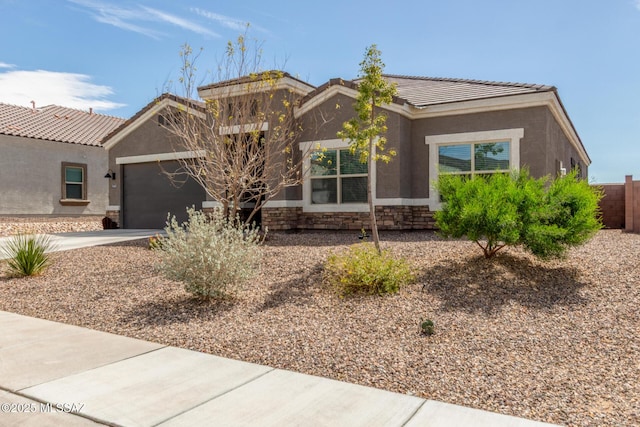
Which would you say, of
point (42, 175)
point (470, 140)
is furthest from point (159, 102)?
point (470, 140)

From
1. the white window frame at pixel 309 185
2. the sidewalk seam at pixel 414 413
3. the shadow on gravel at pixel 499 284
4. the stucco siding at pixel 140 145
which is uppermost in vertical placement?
the stucco siding at pixel 140 145

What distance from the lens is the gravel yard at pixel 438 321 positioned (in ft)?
14.4

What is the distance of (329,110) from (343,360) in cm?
1053

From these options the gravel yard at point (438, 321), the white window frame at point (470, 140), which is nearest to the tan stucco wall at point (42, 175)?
the gravel yard at point (438, 321)

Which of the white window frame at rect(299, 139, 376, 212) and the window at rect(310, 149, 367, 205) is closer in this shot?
the white window frame at rect(299, 139, 376, 212)

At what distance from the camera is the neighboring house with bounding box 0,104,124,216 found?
21.0 meters

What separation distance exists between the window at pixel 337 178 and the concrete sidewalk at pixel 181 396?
941cm

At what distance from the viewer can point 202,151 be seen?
42.4 ft

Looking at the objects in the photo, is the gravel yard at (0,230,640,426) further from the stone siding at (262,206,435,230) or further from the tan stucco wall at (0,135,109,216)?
the tan stucco wall at (0,135,109,216)

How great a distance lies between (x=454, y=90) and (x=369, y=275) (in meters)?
9.83

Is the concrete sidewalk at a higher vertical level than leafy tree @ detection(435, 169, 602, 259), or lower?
lower

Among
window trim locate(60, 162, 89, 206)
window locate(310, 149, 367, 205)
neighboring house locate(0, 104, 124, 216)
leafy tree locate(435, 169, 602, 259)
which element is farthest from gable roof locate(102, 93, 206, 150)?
leafy tree locate(435, 169, 602, 259)

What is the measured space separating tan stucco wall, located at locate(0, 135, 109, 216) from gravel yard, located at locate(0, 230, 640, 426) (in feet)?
42.5

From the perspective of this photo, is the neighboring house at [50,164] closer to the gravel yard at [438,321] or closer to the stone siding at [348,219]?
the stone siding at [348,219]
